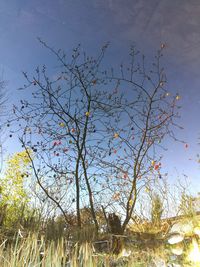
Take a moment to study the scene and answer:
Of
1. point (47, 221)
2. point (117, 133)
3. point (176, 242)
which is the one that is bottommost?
point (176, 242)

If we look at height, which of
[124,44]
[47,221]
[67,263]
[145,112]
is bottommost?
[67,263]

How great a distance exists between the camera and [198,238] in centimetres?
309

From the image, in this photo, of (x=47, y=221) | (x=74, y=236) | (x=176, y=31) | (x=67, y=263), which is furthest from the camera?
(x=176, y=31)

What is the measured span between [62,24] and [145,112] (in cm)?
197

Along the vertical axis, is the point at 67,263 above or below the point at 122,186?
below

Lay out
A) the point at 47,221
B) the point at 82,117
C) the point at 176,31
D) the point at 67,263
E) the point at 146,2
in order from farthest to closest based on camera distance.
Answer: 1. the point at 82,117
2. the point at 176,31
3. the point at 146,2
4. the point at 47,221
5. the point at 67,263

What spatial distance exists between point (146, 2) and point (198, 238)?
312cm

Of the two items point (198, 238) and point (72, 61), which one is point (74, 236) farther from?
point (72, 61)

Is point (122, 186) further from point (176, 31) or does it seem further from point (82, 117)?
point (176, 31)

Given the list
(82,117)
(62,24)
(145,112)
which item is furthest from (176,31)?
(82,117)

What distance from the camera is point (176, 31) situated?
3916 mm

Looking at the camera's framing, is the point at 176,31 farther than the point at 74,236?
Yes

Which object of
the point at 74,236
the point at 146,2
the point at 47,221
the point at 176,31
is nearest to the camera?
the point at 74,236

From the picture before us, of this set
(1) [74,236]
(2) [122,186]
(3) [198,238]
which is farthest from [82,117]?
(3) [198,238]
